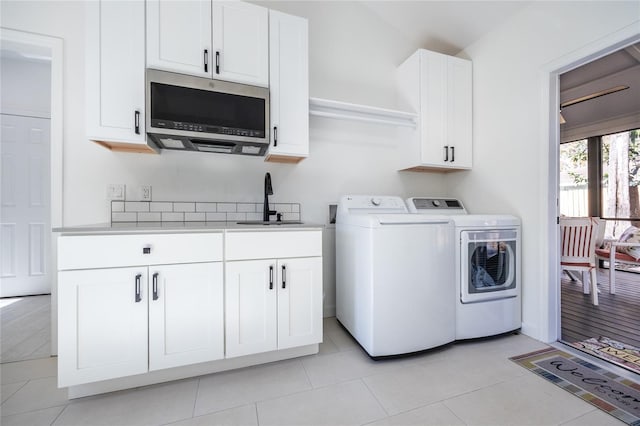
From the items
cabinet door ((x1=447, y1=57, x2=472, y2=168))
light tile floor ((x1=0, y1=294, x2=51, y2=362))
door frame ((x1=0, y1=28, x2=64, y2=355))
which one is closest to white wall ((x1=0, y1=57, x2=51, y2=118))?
door frame ((x1=0, y1=28, x2=64, y2=355))

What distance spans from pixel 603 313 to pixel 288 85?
11.6 feet

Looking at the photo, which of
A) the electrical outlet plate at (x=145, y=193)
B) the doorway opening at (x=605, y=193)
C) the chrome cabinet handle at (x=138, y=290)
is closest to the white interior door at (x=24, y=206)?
the electrical outlet plate at (x=145, y=193)

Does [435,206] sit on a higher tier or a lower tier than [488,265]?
higher

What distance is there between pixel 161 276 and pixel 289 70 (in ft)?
5.20

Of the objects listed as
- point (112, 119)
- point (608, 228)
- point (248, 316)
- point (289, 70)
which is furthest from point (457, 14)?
point (608, 228)

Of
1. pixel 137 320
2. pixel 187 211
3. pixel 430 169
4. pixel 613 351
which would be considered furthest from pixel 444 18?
pixel 137 320

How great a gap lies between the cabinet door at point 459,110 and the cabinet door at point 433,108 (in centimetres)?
6

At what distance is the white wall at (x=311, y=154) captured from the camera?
1.81m

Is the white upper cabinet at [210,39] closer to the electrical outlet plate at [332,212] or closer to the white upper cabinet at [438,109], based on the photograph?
the electrical outlet plate at [332,212]

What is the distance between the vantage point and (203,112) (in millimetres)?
1661

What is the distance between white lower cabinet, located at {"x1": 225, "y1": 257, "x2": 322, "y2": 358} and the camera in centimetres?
152

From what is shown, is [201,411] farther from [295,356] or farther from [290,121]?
[290,121]

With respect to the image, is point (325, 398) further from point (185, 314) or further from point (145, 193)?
point (145, 193)

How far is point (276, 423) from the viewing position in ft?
3.93
